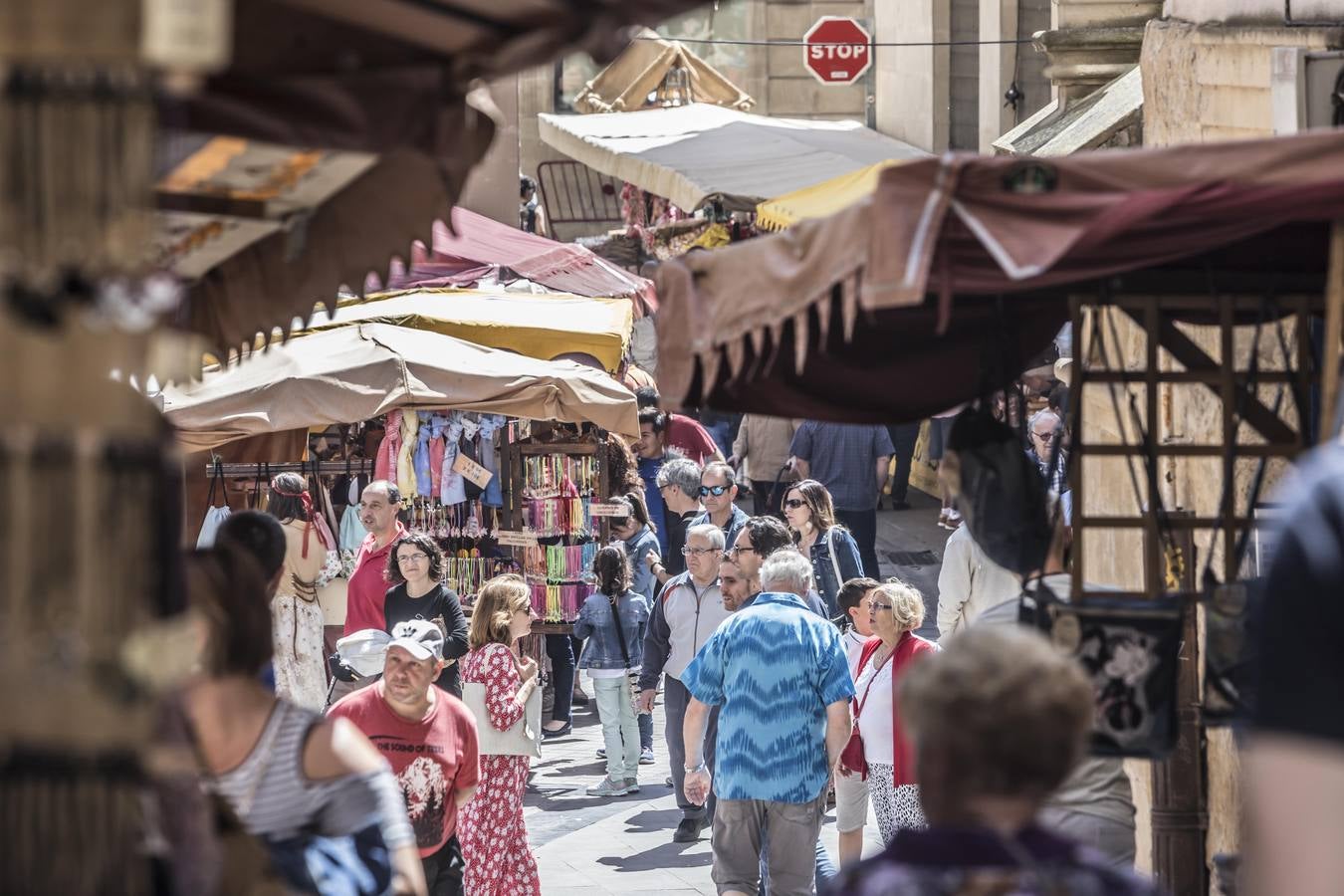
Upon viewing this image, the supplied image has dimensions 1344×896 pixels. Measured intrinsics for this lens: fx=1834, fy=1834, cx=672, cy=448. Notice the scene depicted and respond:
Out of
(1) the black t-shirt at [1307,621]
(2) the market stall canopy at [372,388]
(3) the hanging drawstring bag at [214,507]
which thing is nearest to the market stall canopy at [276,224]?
(1) the black t-shirt at [1307,621]

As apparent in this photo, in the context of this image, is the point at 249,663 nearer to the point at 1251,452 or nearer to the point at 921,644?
the point at 1251,452

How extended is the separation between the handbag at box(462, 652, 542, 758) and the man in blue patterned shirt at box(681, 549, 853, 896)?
1103 mm

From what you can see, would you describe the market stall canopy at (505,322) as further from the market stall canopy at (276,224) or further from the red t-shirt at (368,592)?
the market stall canopy at (276,224)

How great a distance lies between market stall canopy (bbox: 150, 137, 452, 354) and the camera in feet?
11.6

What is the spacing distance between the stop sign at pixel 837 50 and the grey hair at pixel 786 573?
1723cm

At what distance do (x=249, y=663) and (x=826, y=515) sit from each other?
8.05m

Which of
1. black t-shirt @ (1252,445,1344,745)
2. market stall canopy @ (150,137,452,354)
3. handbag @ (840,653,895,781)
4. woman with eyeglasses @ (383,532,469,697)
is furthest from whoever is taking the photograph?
woman with eyeglasses @ (383,532,469,697)

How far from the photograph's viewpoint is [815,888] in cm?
864

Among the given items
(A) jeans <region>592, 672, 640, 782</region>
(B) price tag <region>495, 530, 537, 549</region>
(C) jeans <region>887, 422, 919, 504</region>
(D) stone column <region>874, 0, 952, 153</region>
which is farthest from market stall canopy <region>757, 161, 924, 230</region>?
(D) stone column <region>874, 0, 952, 153</region>

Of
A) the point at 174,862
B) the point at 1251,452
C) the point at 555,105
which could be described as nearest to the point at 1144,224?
the point at 1251,452

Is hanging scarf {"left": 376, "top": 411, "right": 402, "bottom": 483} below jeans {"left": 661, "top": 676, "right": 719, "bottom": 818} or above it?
above

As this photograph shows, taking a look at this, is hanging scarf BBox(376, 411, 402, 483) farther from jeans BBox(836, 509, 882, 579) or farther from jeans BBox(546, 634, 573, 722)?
jeans BBox(836, 509, 882, 579)

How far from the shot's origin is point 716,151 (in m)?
14.6

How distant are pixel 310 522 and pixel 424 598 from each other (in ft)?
8.36
